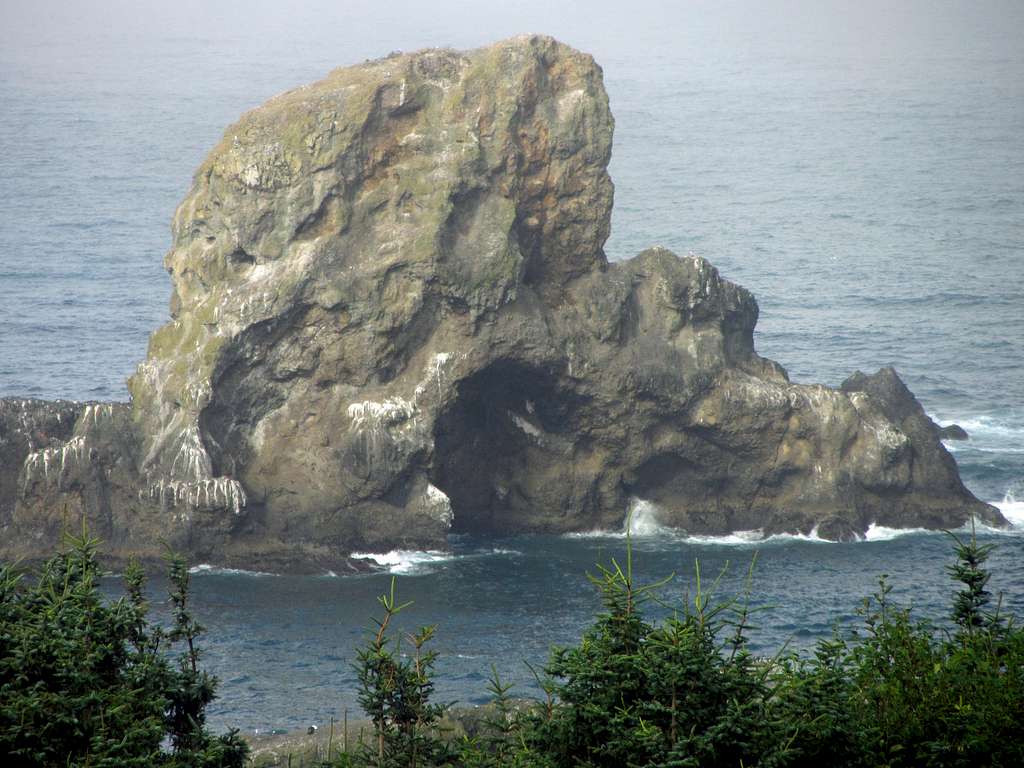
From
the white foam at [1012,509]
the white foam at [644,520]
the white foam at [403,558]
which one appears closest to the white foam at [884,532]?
the white foam at [1012,509]

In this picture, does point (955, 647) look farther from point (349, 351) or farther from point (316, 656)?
point (349, 351)

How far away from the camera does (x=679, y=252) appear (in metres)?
121

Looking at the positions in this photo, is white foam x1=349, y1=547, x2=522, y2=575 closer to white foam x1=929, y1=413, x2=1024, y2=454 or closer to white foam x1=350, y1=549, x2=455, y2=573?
white foam x1=350, y1=549, x2=455, y2=573

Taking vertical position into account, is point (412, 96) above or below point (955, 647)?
above

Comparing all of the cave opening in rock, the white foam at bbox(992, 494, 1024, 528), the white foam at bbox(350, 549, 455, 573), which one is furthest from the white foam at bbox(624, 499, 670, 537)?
the white foam at bbox(992, 494, 1024, 528)

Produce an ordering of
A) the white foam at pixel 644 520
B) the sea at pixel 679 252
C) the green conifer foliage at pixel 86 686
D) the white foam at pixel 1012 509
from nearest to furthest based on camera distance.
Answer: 1. the green conifer foliage at pixel 86 686
2. the sea at pixel 679 252
3. the white foam at pixel 644 520
4. the white foam at pixel 1012 509

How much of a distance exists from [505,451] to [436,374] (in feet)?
19.6

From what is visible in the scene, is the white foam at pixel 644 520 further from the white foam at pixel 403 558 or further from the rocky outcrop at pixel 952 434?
the rocky outcrop at pixel 952 434

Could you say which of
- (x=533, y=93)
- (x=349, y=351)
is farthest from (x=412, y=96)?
(x=349, y=351)

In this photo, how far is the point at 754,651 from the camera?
5416 centimetres

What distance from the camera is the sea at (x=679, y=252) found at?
55188mm

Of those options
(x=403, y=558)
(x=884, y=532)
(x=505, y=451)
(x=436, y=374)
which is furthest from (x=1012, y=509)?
(x=403, y=558)

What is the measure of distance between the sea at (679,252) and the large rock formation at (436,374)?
88.1 inches

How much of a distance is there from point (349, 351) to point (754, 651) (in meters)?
20.3
